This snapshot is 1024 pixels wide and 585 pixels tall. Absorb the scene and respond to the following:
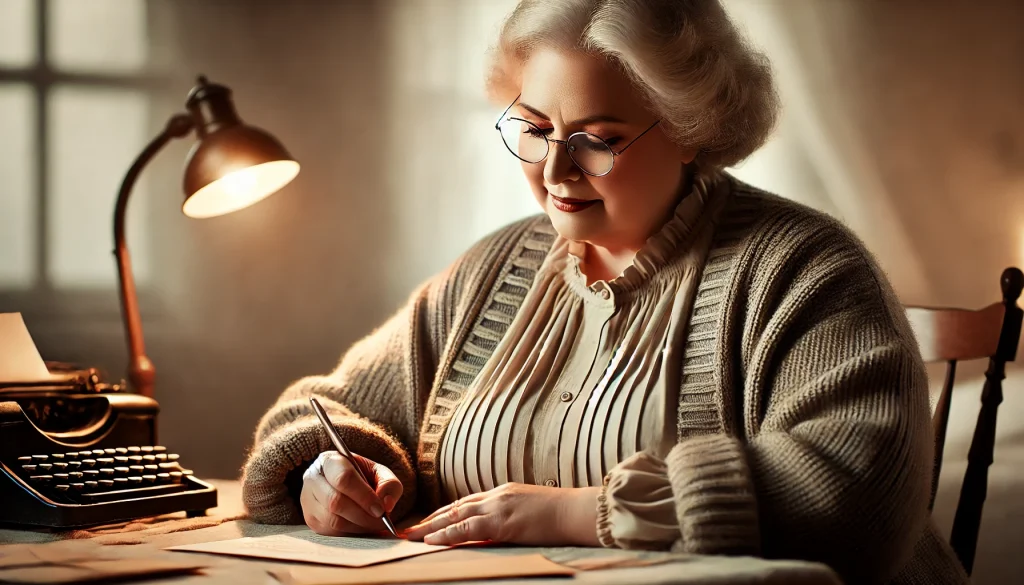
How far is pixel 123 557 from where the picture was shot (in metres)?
1.18

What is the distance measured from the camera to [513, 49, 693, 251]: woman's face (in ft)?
4.96

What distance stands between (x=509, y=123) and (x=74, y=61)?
1513mm

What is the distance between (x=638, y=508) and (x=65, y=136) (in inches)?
78.8

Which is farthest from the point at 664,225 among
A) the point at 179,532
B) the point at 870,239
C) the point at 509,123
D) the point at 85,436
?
the point at 870,239

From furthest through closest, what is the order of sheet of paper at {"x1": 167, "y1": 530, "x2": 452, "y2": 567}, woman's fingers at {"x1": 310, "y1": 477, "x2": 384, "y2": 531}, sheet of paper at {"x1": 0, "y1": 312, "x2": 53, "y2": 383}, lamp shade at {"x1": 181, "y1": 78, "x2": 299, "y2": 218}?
1. lamp shade at {"x1": 181, "y1": 78, "x2": 299, "y2": 218}
2. sheet of paper at {"x1": 0, "y1": 312, "x2": 53, "y2": 383}
3. woman's fingers at {"x1": 310, "y1": 477, "x2": 384, "y2": 531}
4. sheet of paper at {"x1": 167, "y1": 530, "x2": 452, "y2": 567}

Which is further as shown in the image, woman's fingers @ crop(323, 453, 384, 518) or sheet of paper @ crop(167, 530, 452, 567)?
woman's fingers @ crop(323, 453, 384, 518)

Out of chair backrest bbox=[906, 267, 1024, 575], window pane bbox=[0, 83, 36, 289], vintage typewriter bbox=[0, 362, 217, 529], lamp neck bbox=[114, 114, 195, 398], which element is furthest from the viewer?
window pane bbox=[0, 83, 36, 289]

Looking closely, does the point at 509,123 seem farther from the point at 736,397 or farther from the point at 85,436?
the point at 85,436

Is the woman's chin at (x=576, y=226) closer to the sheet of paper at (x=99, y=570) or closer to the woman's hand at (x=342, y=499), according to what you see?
the woman's hand at (x=342, y=499)

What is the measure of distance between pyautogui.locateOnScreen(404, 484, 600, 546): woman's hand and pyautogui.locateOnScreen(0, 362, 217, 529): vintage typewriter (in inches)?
21.7

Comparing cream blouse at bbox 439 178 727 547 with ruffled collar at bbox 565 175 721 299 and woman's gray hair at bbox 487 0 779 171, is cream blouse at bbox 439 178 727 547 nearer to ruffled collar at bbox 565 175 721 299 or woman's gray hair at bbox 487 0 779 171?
ruffled collar at bbox 565 175 721 299

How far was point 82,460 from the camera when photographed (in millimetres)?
1645

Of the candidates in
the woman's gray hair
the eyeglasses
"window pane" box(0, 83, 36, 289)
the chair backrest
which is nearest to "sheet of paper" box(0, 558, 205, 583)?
the eyeglasses

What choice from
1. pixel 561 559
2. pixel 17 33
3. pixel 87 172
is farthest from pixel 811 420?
pixel 17 33
